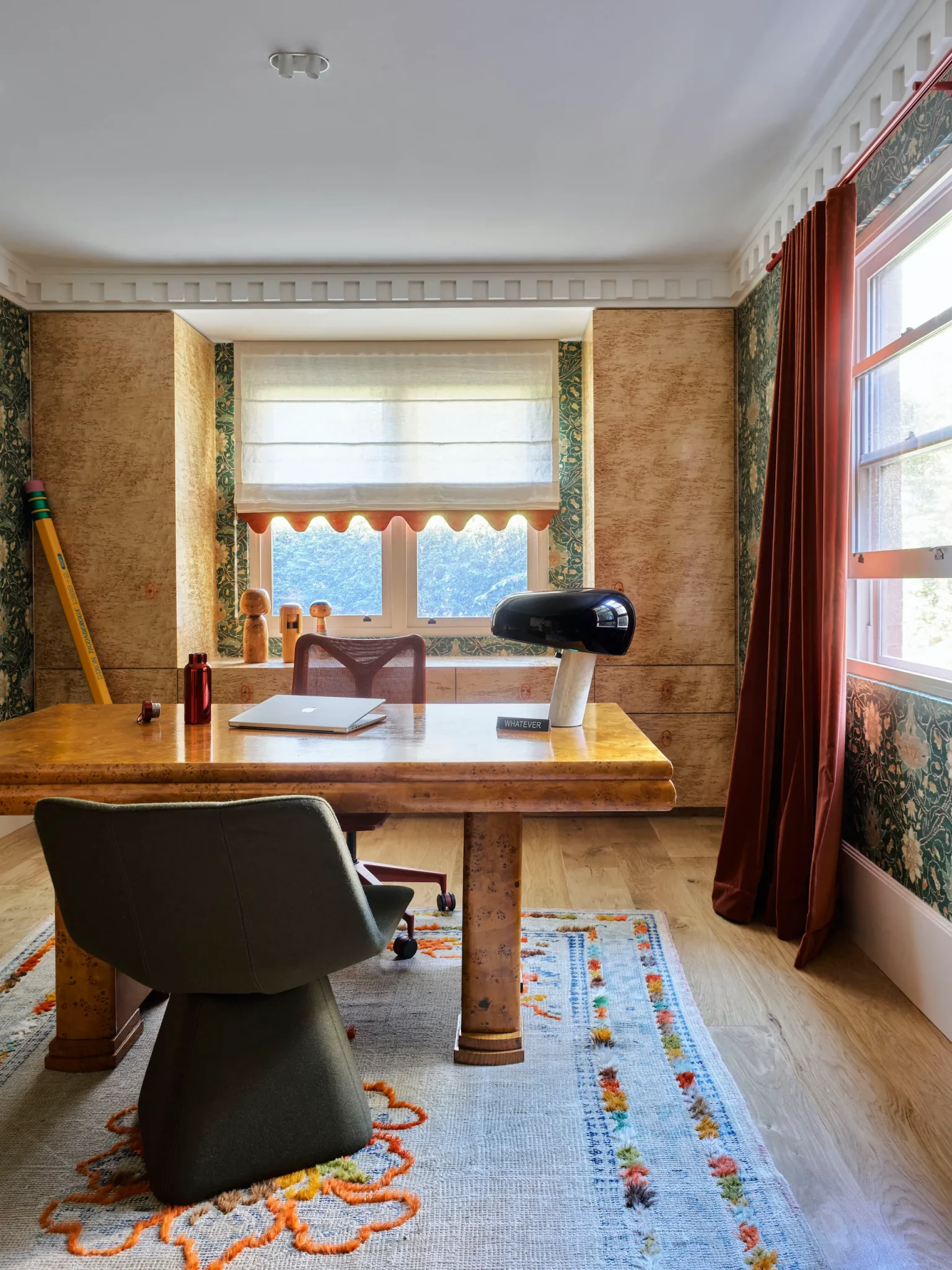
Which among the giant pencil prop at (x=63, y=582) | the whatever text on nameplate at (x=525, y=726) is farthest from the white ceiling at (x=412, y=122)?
the whatever text on nameplate at (x=525, y=726)

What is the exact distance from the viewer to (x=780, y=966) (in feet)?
8.44

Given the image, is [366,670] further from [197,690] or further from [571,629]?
[571,629]

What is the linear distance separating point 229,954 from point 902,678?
6.63 ft

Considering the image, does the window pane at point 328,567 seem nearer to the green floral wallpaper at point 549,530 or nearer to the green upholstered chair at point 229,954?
the green floral wallpaper at point 549,530

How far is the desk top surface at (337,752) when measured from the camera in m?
1.75

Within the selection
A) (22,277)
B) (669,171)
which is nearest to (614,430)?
(669,171)

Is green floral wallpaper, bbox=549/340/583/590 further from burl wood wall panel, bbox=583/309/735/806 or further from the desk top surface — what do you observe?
the desk top surface

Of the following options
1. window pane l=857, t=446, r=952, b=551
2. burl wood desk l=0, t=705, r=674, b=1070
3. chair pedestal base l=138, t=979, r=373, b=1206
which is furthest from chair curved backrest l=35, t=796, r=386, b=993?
window pane l=857, t=446, r=952, b=551

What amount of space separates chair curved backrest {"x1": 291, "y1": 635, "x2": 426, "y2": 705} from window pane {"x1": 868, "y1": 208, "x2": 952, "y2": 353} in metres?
1.80

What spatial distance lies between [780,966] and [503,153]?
2823 mm

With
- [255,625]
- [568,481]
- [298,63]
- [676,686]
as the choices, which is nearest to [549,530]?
[568,481]

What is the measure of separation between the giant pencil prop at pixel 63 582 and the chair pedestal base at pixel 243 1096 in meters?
2.71

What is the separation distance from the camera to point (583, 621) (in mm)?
1978

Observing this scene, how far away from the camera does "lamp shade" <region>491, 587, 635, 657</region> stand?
1.98m
